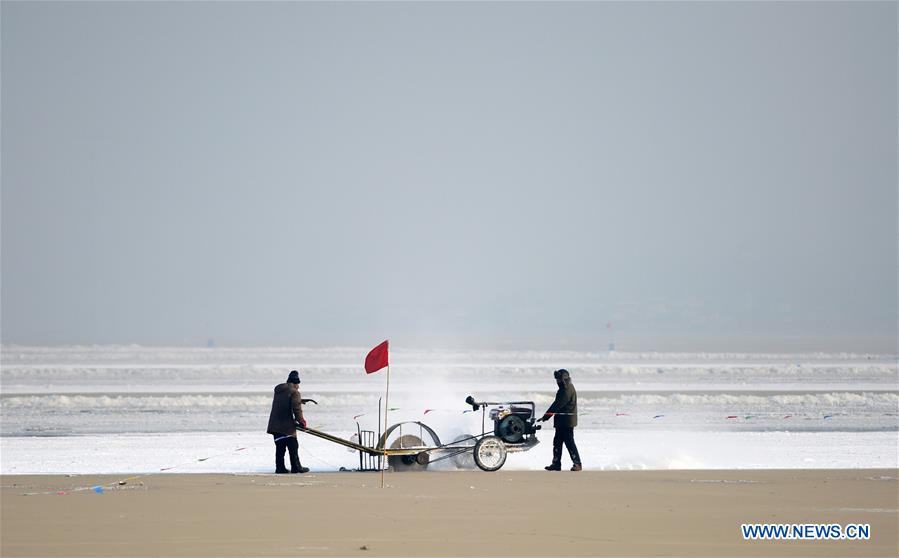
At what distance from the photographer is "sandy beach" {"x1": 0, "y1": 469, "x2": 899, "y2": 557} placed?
35.4 feet

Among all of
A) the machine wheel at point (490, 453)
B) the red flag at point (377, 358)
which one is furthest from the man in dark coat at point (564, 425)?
the red flag at point (377, 358)

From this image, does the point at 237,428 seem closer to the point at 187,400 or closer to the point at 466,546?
the point at 187,400

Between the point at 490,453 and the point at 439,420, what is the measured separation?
1.37 m

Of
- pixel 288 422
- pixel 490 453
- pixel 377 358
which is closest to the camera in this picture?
pixel 377 358

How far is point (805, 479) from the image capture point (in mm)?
15812

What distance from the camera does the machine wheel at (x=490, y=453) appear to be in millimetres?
16750


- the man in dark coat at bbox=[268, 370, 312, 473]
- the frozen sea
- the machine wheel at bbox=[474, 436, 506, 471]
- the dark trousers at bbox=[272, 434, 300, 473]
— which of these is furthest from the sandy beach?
the frozen sea


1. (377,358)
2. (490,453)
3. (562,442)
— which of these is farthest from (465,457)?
(377,358)

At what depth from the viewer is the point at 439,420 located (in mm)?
17891

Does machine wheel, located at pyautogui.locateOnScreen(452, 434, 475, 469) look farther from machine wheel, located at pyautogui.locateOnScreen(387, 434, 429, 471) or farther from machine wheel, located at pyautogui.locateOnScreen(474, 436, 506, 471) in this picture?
machine wheel, located at pyautogui.locateOnScreen(387, 434, 429, 471)

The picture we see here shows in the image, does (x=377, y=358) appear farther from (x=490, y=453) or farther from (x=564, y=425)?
(x=564, y=425)

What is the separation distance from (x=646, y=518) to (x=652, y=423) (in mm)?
14485

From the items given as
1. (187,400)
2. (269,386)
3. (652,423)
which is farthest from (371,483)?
(269,386)

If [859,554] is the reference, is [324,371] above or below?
above
